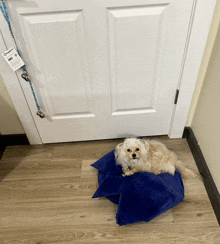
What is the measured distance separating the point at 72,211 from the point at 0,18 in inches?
47.0

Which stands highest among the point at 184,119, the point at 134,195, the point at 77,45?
the point at 77,45

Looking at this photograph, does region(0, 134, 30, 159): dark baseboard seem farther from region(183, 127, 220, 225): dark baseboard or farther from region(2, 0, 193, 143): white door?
region(183, 127, 220, 225): dark baseboard

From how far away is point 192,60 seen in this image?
1.19m

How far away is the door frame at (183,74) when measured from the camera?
1.04 m

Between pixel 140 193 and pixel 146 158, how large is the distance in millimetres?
221

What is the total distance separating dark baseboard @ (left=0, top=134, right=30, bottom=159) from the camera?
1566 mm

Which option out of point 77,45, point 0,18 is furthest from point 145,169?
point 0,18

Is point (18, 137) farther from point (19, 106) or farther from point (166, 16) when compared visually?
point (166, 16)

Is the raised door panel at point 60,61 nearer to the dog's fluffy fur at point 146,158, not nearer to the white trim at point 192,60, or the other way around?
the dog's fluffy fur at point 146,158

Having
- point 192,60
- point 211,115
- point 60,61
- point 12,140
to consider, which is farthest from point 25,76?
point 211,115

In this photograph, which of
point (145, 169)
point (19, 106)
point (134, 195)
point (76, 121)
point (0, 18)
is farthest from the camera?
point (76, 121)

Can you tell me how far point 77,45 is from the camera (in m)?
1.12

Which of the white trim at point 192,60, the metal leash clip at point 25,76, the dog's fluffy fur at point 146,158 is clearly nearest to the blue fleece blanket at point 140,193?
the dog's fluffy fur at point 146,158

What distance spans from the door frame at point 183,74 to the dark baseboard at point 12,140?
6cm
